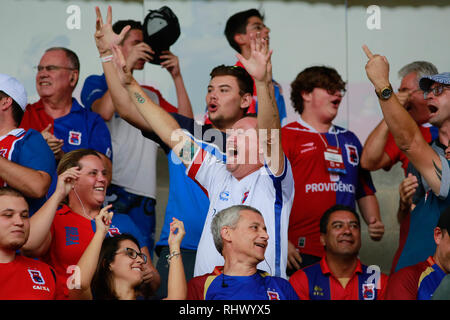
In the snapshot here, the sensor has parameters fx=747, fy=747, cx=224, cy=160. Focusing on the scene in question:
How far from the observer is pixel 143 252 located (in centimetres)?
360

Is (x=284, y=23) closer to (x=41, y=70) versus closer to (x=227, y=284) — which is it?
(x=41, y=70)

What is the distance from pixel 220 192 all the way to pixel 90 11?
2.46 m

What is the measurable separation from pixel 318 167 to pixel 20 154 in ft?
5.50

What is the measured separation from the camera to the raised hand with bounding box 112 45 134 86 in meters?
3.69

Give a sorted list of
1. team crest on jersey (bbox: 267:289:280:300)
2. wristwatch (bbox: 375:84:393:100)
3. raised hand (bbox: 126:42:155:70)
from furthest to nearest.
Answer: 1. raised hand (bbox: 126:42:155:70)
2. wristwatch (bbox: 375:84:393:100)
3. team crest on jersey (bbox: 267:289:280:300)

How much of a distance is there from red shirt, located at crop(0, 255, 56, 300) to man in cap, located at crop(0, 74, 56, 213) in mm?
410

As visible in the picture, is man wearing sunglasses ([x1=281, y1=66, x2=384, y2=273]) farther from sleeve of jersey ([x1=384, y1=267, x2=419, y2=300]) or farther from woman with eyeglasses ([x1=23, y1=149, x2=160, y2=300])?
woman with eyeglasses ([x1=23, y1=149, x2=160, y2=300])

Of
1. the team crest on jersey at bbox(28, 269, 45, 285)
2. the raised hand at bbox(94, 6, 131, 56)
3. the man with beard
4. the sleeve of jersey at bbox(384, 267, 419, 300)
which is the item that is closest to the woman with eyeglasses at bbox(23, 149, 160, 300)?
the team crest on jersey at bbox(28, 269, 45, 285)

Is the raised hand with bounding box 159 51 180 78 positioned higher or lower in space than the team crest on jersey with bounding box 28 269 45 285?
higher

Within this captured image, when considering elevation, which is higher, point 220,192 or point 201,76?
point 201,76

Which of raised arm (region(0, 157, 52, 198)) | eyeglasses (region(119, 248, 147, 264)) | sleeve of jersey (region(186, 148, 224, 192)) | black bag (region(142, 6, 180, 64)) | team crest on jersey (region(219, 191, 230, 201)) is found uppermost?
black bag (region(142, 6, 180, 64))

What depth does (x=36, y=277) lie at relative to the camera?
3.09m

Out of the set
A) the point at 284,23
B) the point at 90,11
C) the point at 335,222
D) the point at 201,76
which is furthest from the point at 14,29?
the point at 335,222

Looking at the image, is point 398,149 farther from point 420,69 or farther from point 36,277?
point 36,277
